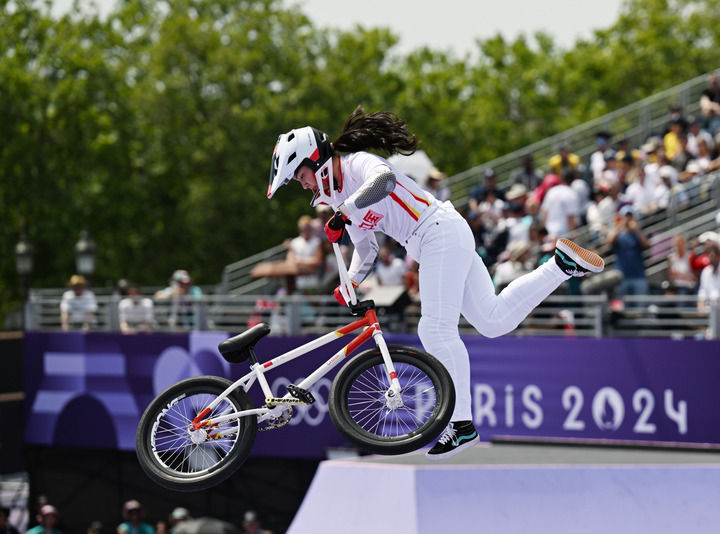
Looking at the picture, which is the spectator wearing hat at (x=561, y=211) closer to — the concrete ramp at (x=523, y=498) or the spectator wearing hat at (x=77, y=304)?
the concrete ramp at (x=523, y=498)

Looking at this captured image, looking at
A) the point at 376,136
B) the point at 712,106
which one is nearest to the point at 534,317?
the point at 712,106

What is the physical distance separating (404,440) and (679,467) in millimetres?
6809

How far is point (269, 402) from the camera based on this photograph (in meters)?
7.33

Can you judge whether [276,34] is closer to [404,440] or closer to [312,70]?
[312,70]

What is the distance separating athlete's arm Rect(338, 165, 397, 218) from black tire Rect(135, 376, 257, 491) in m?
1.38

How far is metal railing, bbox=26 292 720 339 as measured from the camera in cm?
1465

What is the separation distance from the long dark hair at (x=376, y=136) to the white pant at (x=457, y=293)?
0.49 metres

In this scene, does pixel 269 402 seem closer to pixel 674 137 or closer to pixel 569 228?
pixel 569 228

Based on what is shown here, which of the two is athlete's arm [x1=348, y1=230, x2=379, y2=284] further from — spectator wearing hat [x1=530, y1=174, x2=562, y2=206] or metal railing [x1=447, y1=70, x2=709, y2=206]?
metal railing [x1=447, y1=70, x2=709, y2=206]

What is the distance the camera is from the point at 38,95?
3812 centimetres

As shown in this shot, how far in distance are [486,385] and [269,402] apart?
366 inches

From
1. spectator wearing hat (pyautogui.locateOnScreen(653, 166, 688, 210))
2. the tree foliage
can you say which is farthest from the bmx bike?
the tree foliage

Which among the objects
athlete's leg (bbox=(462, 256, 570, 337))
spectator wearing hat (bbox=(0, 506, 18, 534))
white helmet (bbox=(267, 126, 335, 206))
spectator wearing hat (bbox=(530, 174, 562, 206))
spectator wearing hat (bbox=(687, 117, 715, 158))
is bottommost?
spectator wearing hat (bbox=(0, 506, 18, 534))

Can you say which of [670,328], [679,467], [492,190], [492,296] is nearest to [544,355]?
[670,328]
